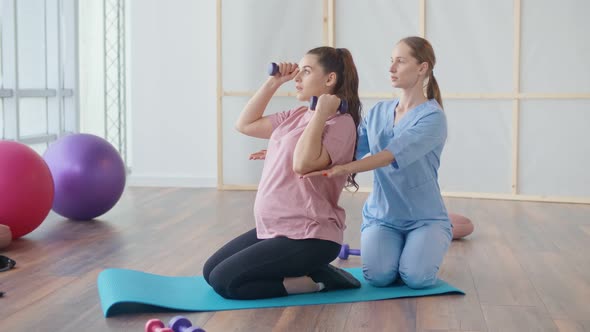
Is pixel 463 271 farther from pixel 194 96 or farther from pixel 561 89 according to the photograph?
pixel 194 96

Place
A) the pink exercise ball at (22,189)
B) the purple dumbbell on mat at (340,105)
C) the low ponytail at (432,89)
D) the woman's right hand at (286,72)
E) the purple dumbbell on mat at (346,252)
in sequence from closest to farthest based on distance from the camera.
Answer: the purple dumbbell on mat at (340,105) < the woman's right hand at (286,72) < the low ponytail at (432,89) < the purple dumbbell on mat at (346,252) < the pink exercise ball at (22,189)

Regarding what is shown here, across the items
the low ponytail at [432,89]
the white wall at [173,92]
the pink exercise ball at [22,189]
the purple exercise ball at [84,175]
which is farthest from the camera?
the white wall at [173,92]

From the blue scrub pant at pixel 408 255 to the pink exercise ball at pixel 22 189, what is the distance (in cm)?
185

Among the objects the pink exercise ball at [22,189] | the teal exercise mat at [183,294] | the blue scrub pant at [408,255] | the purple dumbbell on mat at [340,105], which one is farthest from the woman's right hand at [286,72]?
the pink exercise ball at [22,189]

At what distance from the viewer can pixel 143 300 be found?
9.46 ft

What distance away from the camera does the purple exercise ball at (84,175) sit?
471cm

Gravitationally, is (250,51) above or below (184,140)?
above

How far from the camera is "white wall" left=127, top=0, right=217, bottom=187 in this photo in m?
6.62

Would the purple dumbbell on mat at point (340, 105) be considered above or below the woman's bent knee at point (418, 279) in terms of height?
above

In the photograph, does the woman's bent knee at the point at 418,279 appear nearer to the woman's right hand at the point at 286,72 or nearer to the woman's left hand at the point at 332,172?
the woman's left hand at the point at 332,172

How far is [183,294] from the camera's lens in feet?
10.2

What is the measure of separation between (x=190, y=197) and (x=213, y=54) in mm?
1288

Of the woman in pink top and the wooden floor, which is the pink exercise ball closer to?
the wooden floor

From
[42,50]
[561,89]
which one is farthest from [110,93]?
[561,89]
